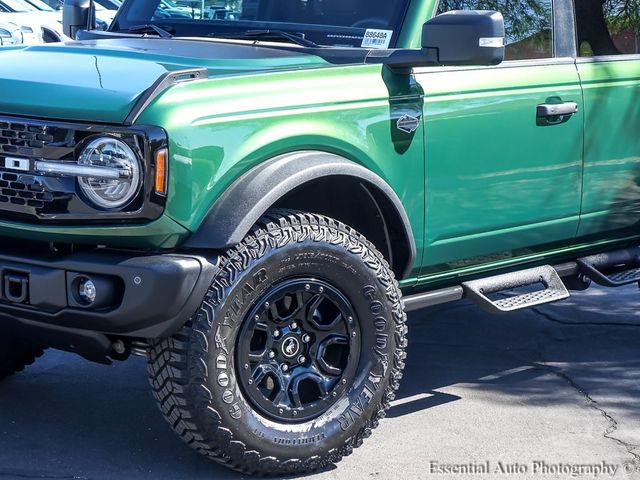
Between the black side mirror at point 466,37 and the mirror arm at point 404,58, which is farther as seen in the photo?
the mirror arm at point 404,58

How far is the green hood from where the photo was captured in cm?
360

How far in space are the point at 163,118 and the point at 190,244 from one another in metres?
0.41

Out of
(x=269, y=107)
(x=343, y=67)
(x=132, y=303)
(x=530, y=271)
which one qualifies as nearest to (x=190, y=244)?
(x=132, y=303)

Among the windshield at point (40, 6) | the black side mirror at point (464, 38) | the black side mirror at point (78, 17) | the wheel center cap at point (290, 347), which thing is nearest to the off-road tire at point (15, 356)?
the wheel center cap at point (290, 347)

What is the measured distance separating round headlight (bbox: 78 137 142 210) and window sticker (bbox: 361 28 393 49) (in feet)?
4.14

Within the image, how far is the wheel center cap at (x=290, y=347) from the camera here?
392 centimetres

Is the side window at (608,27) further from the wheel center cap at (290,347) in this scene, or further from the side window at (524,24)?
the wheel center cap at (290,347)

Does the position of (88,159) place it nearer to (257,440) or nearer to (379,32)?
(257,440)

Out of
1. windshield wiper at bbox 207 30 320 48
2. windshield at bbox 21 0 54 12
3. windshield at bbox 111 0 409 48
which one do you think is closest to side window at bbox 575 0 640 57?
windshield at bbox 111 0 409 48

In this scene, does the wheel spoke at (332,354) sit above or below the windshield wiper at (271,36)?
below

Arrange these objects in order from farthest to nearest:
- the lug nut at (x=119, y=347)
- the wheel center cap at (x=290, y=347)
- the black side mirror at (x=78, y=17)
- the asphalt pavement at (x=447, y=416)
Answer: the black side mirror at (x=78, y=17) < the asphalt pavement at (x=447, y=416) < the wheel center cap at (x=290, y=347) < the lug nut at (x=119, y=347)

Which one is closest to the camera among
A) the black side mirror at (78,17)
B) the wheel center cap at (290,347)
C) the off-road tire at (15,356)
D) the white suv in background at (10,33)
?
the wheel center cap at (290,347)

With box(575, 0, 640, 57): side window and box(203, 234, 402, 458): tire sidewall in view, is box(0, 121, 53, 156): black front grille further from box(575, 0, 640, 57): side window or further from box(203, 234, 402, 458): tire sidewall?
box(575, 0, 640, 57): side window

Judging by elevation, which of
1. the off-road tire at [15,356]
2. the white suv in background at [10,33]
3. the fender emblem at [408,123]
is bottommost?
the off-road tire at [15,356]
